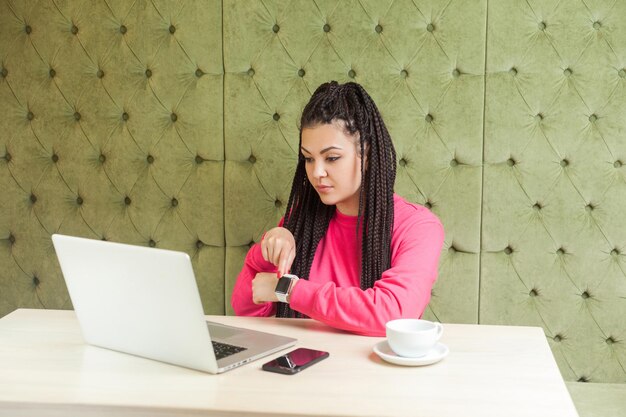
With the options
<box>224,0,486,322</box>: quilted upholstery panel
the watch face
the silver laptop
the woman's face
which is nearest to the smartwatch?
the watch face

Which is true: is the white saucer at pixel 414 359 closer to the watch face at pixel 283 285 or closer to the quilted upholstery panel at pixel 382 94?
the watch face at pixel 283 285

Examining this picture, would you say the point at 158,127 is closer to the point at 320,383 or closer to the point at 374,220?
the point at 374,220

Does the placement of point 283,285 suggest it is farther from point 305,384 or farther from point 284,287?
point 305,384

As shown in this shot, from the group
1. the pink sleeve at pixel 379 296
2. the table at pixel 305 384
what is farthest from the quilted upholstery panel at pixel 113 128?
the table at pixel 305 384

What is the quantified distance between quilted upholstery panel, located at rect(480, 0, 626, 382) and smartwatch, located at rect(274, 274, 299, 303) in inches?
27.6

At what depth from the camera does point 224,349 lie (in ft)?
3.87

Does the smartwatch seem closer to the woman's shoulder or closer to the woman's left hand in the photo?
the woman's left hand

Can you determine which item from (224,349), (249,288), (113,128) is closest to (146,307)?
(224,349)

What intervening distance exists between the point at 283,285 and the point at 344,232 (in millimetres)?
354

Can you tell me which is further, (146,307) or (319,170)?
(319,170)

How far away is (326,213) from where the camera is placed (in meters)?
1.74

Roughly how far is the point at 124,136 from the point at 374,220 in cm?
85

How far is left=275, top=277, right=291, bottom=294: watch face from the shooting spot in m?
1.40

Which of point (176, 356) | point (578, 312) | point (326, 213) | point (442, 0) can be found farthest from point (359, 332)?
point (442, 0)
